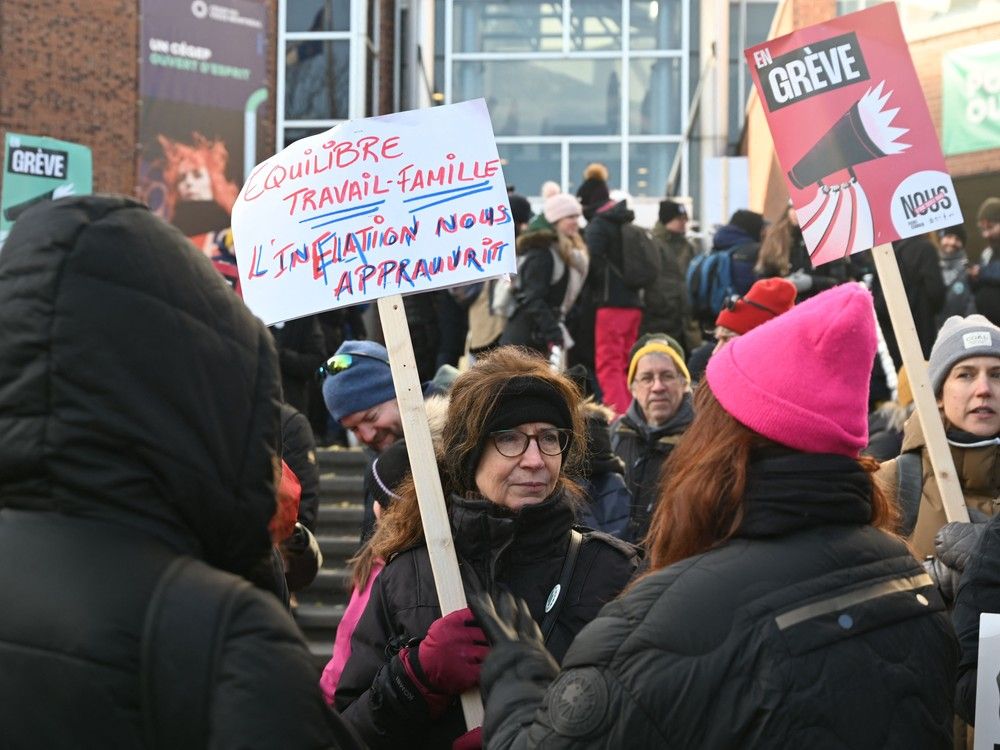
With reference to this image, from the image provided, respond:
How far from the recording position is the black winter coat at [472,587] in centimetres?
338

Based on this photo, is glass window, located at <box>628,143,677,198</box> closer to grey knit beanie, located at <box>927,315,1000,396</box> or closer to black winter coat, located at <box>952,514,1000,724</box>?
grey knit beanie, located at <box>927,315,1000,396</box>

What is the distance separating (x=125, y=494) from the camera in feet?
6.22

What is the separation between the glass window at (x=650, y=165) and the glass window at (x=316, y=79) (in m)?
4.56

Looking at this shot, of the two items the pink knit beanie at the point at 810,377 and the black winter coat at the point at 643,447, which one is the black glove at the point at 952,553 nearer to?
the pink knit beanie at the point at 810,377

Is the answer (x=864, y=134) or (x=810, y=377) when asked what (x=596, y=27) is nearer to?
(x=864, y=134)

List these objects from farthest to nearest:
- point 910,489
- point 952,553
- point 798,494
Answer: point 910,489 < point 952,553 < point 798,494

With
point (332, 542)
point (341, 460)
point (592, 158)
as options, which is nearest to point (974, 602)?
point (332, 542)

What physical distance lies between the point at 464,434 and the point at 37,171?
26.9ft

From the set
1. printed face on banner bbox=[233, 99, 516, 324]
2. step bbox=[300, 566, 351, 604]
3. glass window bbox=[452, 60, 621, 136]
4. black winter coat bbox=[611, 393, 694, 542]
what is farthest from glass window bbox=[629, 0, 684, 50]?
printed face on banner bbox=[233, 99, 516, 324]

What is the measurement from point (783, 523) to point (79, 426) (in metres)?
1.22

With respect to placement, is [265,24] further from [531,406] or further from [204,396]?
[204,396]

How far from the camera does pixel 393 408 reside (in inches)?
212

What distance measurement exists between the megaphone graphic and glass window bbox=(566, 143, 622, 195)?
1682 centimetres

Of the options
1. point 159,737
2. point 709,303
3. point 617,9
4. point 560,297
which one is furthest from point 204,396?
point 617,9
